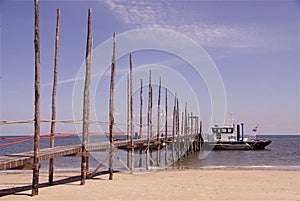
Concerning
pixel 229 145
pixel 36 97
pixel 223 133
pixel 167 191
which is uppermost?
pixel 36 97

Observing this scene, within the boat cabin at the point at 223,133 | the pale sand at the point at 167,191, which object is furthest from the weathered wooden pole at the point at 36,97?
the boat cabin at the point at 223,133

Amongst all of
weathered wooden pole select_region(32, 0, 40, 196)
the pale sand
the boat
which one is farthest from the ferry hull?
weathered wooden pole select_region(32, 0, 40, 196)

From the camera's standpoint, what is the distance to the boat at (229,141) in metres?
59.9

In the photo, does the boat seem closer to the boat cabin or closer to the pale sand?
the boat cabin

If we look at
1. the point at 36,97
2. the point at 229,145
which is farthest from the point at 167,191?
the point at 229,145

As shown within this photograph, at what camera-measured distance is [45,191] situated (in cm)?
1458

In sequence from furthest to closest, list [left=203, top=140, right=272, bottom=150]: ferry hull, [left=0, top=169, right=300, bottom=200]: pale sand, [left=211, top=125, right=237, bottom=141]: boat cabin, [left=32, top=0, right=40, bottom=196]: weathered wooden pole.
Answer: [left=211, top=125, right=237, bottom=141]: boat cabin → [left=203, top=140, right=272, bottom=150]: ferry hull → [left=0, top=169, right=300, bottom=200]: pale sand → [left=32, top=0, right=40, bottom=196]: weathered wooden pole

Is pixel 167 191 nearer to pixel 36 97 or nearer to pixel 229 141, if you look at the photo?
pixel 36 97

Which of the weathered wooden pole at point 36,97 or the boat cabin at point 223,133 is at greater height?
the weathered wooden pole at point 36,97

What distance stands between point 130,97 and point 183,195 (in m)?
9.22

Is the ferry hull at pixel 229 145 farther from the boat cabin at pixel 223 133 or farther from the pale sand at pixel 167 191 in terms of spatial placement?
the pale sand at pixel 167 191

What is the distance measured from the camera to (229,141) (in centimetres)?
6038

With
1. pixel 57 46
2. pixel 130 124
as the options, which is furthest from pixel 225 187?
pixel 57 46

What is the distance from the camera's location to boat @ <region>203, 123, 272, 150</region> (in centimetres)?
5991
